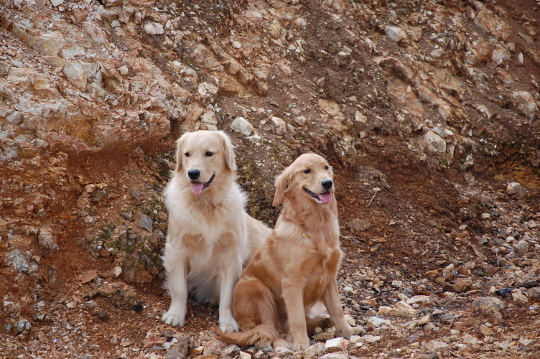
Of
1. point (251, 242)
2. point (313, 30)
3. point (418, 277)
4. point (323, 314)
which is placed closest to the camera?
point (323, 314)

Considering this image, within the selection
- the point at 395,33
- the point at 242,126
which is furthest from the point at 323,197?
the point at 395,33

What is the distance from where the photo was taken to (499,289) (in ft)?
17.9

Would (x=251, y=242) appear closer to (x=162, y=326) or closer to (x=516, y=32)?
(x=162, y=326)

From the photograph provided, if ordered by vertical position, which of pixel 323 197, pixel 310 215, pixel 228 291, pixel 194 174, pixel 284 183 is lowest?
pixel 228 291

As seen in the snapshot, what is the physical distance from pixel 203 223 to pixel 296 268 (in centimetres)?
127

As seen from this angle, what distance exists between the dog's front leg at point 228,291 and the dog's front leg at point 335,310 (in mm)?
1059

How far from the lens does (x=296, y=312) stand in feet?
16.9

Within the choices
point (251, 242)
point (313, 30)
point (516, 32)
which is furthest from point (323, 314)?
point (516, 32)

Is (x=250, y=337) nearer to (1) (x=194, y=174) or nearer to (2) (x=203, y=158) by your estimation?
(1) (x=194, y=174)

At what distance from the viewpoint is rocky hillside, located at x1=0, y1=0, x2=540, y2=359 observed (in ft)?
17.7

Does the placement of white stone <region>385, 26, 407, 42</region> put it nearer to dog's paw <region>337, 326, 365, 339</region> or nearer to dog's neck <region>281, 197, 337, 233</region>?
dog's neck <region>281, 197, 337, 233</region>

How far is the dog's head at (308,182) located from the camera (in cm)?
529

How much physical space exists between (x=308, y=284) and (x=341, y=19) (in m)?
6.36

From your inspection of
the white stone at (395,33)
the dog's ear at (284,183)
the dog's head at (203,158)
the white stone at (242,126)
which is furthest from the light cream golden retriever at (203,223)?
the white stone at (395,33)
